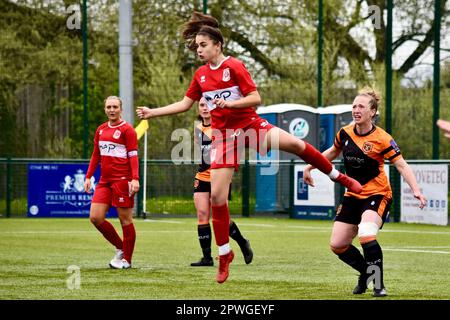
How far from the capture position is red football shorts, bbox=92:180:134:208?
446 inches

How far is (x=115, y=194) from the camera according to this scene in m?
11.4

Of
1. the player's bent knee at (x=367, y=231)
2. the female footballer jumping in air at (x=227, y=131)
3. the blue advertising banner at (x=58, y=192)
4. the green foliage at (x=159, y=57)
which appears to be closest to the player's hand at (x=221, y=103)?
the female footballer jumping in air at (x=227, y=131)

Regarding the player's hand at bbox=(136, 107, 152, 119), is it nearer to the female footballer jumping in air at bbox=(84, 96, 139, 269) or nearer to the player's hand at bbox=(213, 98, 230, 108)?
the player's hand at bbox=(213, 98, 230, 108)

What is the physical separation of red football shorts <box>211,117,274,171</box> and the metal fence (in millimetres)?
14691

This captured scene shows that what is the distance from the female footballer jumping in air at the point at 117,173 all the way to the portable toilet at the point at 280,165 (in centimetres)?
1204

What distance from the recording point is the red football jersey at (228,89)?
9.04 meters

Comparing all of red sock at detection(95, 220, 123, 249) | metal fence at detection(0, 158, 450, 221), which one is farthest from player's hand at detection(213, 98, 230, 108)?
metal fence at detection(0, 158, 450, 221)

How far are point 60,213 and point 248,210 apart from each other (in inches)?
172

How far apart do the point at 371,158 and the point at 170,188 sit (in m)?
16.1

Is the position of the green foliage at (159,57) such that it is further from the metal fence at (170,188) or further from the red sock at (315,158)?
the red sock at (315,158)

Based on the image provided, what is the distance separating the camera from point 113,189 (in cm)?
1140

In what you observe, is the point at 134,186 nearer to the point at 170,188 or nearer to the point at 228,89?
the point at 228,89

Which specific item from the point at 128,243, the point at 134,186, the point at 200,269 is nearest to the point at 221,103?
the point at 134,186

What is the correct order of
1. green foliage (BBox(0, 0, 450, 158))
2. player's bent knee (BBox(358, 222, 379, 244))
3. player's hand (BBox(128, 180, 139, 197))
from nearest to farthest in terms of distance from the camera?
1. player's bent knee (BBox(358, 222, 379, 244))
2. player's hand (BBox(128, 180, 139, 197))
3. green foliage (BBox(0, 0, 450, 158))
